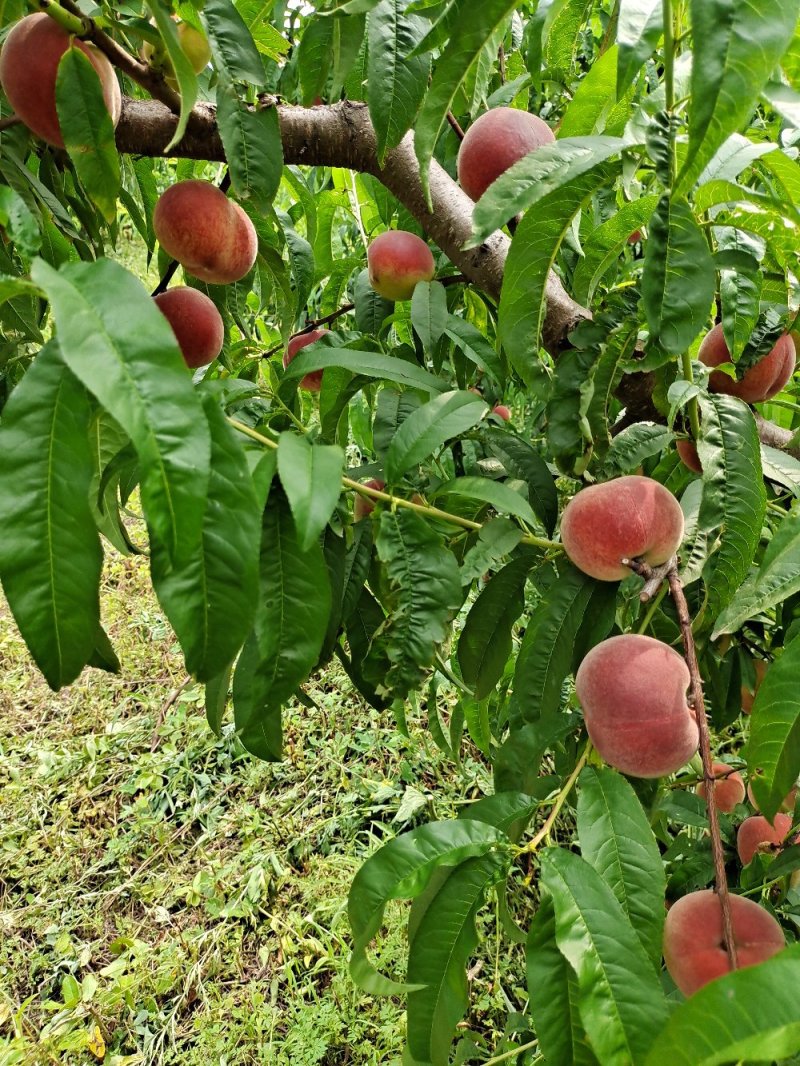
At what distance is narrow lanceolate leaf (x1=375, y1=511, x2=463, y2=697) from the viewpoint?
58 centimetres

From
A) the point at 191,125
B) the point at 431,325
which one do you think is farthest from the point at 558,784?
the point at 191,125

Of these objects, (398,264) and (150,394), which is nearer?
(150,394)

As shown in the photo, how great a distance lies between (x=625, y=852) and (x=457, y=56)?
1.85 ft

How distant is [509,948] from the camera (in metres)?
1.74

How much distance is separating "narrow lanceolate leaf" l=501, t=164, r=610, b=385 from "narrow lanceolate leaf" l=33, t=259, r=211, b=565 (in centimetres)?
33

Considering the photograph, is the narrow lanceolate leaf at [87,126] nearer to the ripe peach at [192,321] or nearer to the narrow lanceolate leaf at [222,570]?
the ripe peach at [192,321]

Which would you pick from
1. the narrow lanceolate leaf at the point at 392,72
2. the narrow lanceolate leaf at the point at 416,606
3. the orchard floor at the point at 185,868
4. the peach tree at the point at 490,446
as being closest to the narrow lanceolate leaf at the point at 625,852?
the peach tree at the point at 490,446

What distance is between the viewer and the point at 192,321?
843 millimetres

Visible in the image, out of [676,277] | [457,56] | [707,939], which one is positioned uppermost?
[457,56]

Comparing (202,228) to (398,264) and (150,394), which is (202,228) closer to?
(398,264)

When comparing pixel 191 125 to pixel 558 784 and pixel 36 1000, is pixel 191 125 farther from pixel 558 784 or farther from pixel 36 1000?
pixel 36 1000

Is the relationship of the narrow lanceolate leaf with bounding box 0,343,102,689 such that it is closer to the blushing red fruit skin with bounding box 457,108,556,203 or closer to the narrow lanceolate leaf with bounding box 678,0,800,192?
the narrow lanceolate leaf with bounding box 678,0,800,192

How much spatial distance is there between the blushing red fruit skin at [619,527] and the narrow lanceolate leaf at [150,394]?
0.40 metres

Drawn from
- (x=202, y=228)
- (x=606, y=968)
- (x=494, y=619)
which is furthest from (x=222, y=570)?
(x=202, y=228)
